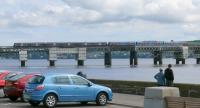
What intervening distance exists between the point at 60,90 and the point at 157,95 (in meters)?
8.14

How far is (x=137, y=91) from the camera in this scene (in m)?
31.2

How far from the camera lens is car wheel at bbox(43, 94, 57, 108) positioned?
2261cm

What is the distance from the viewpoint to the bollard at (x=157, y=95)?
607 inches

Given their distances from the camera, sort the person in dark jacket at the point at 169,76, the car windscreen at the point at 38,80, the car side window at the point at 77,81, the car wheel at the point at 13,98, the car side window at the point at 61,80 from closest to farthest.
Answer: the car windscreen at the point at 38,80, the car side window at the point at 61,80, the car side window at the point at 77,81, the car wheel at the point at 13,98, the person in dark jacket at the point at 169,76

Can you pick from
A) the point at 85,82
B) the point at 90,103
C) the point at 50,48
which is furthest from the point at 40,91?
the point at 50,48

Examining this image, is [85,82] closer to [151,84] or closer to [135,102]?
[135,102]

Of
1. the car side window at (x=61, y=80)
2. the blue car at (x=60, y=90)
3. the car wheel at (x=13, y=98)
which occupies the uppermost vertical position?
the car side window at (x=61, y=80)

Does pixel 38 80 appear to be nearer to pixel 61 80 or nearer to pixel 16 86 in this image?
pixel 61 80

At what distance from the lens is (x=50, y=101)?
22.8 meters

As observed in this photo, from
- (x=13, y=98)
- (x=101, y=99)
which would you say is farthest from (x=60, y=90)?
(x=13, y=98)

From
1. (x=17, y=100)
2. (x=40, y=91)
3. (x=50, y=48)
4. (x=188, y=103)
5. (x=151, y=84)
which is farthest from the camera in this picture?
(x=50, y=48)

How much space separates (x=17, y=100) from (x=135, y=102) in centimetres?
619

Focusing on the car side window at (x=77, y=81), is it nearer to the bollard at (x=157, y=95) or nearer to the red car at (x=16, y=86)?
the red car at (x=16, y=86)

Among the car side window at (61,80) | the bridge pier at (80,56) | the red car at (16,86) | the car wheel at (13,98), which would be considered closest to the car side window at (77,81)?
the car side window at (61,80)
